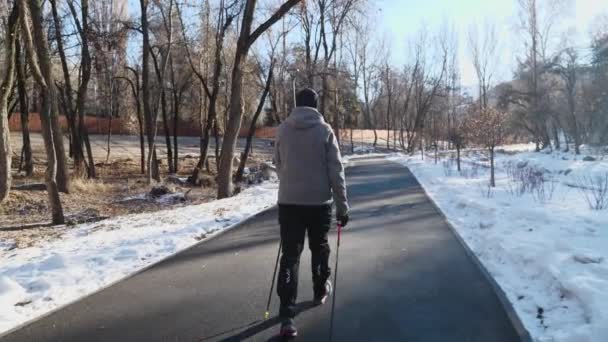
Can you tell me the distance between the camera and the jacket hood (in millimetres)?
3898

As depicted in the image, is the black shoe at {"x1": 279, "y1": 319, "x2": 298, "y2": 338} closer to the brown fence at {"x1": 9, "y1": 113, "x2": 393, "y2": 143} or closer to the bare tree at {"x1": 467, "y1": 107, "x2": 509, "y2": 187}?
the bare tree at {"x1": 467, "y1": 107, "x2": 509, "y2": 187}

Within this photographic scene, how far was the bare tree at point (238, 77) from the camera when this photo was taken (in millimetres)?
12587

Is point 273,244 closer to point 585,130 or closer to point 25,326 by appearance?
point 25,326

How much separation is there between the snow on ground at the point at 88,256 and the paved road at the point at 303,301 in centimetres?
34

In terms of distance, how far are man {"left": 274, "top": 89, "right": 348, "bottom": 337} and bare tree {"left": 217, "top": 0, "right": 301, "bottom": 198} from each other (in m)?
9.21

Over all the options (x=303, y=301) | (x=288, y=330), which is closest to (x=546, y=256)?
(x=303, y=301)

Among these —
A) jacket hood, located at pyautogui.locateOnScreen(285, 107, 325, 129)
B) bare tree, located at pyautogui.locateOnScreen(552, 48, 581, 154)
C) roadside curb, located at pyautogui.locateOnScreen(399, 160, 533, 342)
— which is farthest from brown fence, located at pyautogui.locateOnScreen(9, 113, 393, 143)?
jacket hood, located at pyautogui.locateOnScreen(285, 107, 325, 129)

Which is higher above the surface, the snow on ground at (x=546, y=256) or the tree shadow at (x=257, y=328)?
the snow on ground at (x=546, y=256)

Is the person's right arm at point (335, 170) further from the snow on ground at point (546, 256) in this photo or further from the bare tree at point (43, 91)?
the bare tree at point (43, 91)

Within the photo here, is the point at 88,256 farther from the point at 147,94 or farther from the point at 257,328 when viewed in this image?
the point at 147,94

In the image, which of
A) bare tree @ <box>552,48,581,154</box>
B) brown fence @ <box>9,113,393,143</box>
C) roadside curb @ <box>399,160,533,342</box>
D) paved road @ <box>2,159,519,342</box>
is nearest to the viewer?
roadside curb @ <box>399,160,533,342</box>

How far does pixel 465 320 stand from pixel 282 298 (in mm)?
1604

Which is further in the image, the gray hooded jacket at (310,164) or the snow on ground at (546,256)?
the gray hooded jacket at (310,164)

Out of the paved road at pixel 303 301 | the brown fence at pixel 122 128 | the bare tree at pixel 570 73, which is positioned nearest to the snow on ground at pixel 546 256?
the paved road at pixel 303 301
